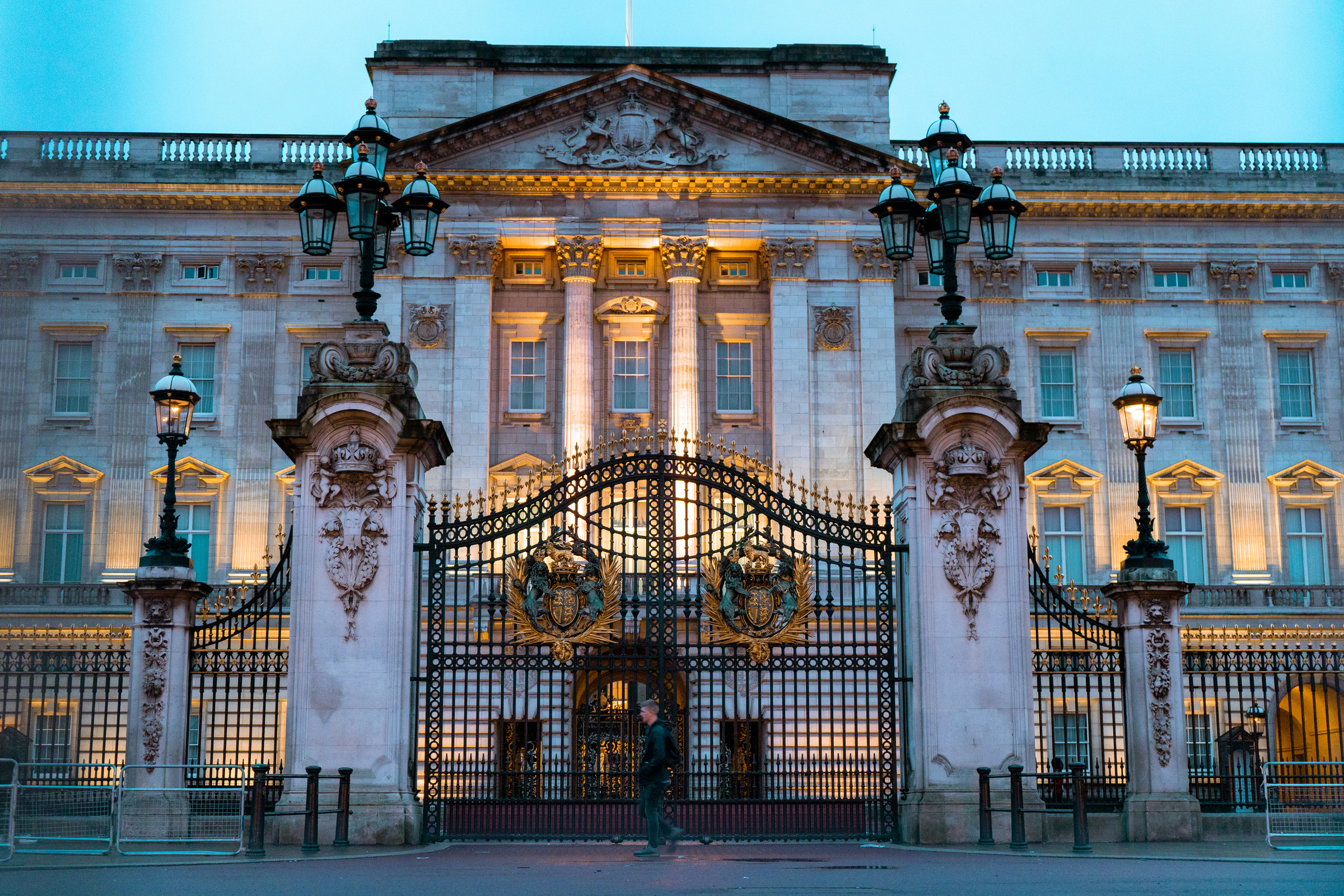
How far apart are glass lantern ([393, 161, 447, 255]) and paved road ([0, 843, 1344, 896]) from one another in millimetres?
7450

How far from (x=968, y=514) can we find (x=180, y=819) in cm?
922

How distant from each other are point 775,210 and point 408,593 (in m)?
30.7

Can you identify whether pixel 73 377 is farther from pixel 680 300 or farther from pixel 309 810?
pixel 309 810

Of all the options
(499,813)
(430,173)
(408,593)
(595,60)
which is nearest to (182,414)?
(408,593)

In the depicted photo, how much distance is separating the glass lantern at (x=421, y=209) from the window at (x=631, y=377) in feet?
85.4

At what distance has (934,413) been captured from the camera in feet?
56.6

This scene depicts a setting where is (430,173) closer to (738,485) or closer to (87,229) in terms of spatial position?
(87,229)

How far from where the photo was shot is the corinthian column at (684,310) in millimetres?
44125

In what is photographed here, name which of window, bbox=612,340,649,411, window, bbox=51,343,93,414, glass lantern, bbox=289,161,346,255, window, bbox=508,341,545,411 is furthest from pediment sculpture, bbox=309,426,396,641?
window, bbox=51,343,93,414

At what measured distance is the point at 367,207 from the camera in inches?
706

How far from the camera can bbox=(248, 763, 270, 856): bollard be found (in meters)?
15.1

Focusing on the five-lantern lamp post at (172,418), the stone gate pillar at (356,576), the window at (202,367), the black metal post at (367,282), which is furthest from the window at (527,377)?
the stone gate pillar at (356,576)

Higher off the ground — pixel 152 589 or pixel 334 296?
pixel 334 296

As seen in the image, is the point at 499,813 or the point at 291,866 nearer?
the point at 291,866
